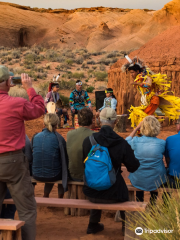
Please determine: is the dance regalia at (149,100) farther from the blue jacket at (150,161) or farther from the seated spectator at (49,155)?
the seated spectator at (49,155)

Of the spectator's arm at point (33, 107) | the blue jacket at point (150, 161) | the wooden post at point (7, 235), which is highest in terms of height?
the spectator's arm at point (33, 107)

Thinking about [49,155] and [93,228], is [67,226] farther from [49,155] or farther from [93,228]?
[49,155]

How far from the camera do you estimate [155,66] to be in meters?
11.0

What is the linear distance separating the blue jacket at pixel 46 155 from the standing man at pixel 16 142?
132 cm

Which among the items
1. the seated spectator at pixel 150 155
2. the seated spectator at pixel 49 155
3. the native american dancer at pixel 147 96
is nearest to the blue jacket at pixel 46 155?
the seated spectator at pixel 49 155

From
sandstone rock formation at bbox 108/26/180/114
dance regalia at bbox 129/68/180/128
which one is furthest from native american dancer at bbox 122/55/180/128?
sandstone rock formation at bbox 108/26/180/114

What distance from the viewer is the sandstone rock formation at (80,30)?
37.8 metres

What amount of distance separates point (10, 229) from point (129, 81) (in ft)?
30.4

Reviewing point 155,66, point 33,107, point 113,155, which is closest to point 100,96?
point 155,66

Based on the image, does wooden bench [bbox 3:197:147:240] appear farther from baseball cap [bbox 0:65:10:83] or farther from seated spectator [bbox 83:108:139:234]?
baseball cap [bbox 0:65:10:83]

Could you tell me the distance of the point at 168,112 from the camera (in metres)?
6.64

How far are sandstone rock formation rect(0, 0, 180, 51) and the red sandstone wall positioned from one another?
25674mm

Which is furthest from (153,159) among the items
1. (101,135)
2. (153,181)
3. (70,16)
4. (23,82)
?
(70,16)

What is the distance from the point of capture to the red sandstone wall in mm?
10797
